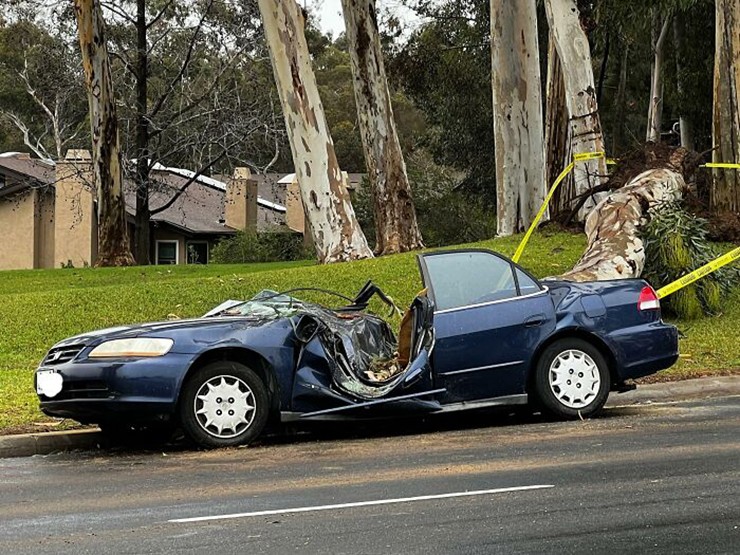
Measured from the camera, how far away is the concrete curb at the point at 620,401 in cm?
950

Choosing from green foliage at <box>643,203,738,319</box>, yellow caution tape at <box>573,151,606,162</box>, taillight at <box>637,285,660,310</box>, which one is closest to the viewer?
taillight at <box>637,285,660,310</box>

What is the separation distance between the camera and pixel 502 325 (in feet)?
31.1

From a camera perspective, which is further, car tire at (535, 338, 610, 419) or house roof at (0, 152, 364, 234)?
house roof at (0, 152, 364, 234)

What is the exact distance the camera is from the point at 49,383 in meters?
8.88

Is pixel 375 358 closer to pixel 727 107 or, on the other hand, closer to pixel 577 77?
pixel 577 77

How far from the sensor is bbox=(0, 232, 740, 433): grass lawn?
538 inches

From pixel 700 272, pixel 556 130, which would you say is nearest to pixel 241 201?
pixel 556 130

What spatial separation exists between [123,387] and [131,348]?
31 cm

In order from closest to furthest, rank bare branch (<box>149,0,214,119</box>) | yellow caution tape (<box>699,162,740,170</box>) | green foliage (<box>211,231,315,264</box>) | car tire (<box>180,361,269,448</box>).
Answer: car tire (<box>180,361,269,448</box>), yellow caution tape (<box>699,162,740,170</box>), bare branch (<box>149,0,214,119</box>), green foliage (<box>211,231,315,264</box>)

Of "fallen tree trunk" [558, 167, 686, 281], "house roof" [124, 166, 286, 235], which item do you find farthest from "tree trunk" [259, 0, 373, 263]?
"house roof" [124, 166, 286, 235]

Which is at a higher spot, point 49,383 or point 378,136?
point 378,136

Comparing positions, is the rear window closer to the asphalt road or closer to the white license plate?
the asphalt road

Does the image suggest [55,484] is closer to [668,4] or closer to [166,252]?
[668,4]

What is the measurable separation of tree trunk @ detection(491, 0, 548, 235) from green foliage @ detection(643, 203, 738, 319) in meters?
7.00
